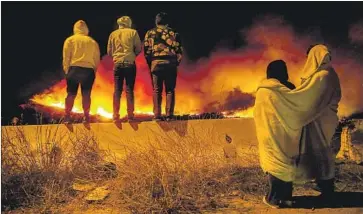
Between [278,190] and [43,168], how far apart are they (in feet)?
10.4

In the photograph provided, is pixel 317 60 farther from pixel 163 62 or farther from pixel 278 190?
pixel 163 62

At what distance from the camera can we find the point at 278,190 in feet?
19.5

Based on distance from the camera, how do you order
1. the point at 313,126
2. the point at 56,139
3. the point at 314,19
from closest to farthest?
the point at 313,126 < the point at 56,139 < the point at 314,19

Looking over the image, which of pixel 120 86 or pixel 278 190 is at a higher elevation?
pixel 120 86

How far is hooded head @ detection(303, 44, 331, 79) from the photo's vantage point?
6.05 metres

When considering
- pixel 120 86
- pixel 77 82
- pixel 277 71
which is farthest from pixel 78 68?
pixel 277 71

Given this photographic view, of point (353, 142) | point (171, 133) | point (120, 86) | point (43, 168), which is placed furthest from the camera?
point (120, 86)

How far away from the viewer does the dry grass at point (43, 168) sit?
640 cm

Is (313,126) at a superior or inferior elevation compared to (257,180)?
superior

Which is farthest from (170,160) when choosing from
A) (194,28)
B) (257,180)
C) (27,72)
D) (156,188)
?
(27,72)

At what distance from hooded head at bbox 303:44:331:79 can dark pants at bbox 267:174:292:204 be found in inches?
52.8

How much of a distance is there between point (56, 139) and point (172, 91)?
74.7 inches

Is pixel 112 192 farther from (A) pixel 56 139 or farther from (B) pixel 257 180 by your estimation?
(B) pixel 257 180

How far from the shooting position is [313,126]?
238 inches
